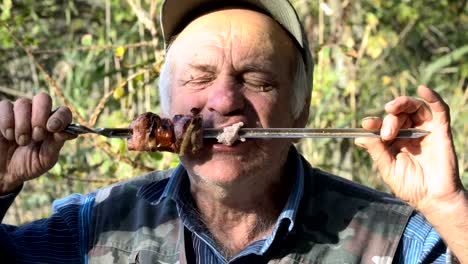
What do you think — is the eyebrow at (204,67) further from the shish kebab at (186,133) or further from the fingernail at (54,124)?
the fingernail at (54,124)

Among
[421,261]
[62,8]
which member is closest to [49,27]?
[62,8]

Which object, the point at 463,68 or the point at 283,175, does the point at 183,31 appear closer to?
the point at 283,175

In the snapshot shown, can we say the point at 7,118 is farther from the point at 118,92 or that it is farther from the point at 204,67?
the point at 118,92

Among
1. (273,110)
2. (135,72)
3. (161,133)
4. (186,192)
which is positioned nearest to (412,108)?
(273,110)

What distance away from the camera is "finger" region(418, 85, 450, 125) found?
8.27ft

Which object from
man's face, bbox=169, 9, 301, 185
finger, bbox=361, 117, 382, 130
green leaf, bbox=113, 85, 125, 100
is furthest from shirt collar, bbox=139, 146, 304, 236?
green leaf, bbox=113, 85, 125, 100

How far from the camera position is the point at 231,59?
291cm

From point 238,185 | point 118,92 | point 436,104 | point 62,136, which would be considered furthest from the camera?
point 118,92

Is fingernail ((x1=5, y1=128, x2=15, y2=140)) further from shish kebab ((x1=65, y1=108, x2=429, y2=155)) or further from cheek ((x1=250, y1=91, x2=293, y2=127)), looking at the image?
cheek ((x1=250, y1=91, x2=293, y2=127))

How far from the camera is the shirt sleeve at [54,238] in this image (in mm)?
2920

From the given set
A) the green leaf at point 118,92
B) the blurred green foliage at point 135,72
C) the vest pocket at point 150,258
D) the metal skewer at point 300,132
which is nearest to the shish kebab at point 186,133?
the metal skewer at point 300,132

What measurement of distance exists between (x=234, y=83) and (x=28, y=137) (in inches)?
28.5

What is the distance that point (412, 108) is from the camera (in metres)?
2.59

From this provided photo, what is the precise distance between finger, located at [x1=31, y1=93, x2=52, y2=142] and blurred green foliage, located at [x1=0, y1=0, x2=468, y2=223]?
1.67 m
